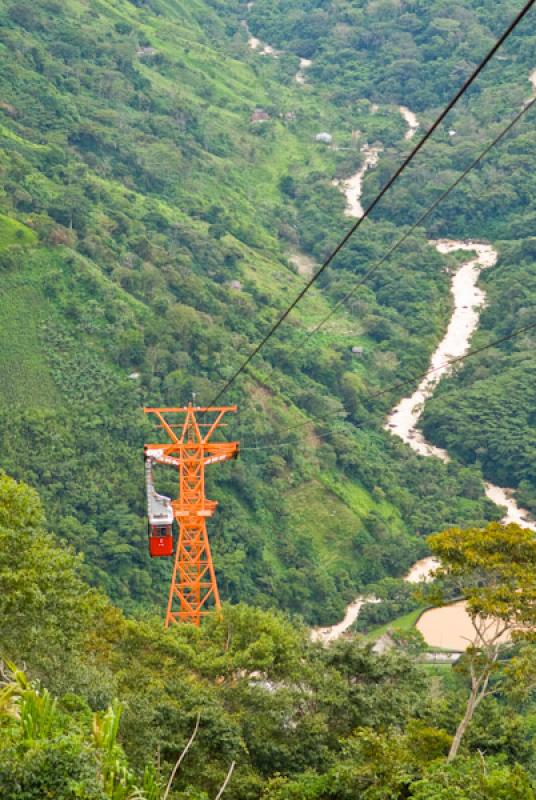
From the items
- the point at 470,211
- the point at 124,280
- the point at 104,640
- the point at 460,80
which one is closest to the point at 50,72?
the point at 124,280

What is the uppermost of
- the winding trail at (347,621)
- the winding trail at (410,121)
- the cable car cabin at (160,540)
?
the cable car cabin at (160,540)

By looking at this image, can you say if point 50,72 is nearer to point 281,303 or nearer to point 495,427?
point 281,303

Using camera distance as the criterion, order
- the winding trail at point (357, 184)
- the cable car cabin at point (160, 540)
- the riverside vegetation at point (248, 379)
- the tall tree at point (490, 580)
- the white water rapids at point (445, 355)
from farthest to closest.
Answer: the winding trail at point (357, 184)
the white water rapids at point (445, 355)
the cable car cabin at point (160, 540)
the riverside vegetation at point (248, 379)
the tall tree at point (490, 580)

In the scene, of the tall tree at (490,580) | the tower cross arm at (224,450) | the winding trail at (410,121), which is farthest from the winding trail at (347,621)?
the winding trail at (410,121)

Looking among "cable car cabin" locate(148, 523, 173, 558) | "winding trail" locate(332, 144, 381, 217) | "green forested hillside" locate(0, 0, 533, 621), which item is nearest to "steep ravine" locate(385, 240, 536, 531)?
"green forested hillside" locate(0, 0, 533, 621)

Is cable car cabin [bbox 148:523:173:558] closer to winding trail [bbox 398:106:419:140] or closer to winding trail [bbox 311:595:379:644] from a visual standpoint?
winding trail [bbox 311:595:379:644]

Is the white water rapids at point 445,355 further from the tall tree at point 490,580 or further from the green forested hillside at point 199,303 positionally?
the tall tree at point 490,580
